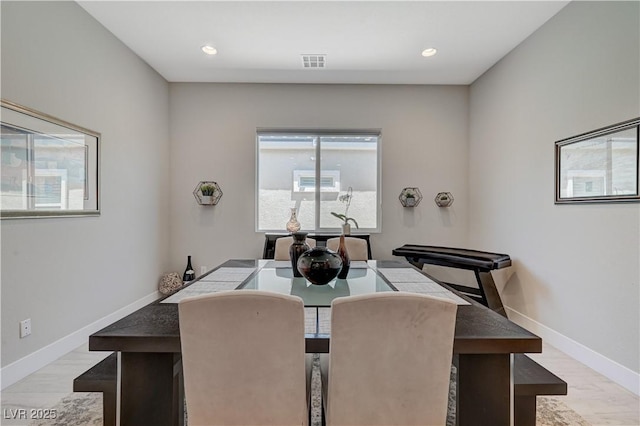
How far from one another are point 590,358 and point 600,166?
1.43m

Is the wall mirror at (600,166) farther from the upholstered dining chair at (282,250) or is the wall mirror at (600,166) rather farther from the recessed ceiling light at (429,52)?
the upholstered dining chair at (282,250)

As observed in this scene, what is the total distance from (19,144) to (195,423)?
2214 millimetres

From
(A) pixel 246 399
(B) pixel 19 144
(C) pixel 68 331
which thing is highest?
(B) pixel 19 144

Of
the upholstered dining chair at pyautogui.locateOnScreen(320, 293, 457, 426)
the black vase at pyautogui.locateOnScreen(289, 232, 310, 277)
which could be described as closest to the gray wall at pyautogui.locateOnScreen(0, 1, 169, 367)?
the black vase at pyautogui.locateOnScreen(289, 232, 310, 277)

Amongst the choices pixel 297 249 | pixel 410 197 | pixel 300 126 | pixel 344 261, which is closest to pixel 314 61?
pixel 300 126

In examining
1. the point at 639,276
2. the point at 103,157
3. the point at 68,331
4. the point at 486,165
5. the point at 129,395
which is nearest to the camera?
the point at 129,395

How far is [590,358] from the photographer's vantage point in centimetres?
237

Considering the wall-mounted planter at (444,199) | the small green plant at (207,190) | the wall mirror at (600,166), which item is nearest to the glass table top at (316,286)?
the wall mirror at (600,166)

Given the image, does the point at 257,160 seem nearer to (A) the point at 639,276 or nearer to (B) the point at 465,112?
(B) the point at 465,112

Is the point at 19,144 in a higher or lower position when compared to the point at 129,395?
higher

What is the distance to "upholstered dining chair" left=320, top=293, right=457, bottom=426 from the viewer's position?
39.1 inches

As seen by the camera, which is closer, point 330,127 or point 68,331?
point 68,331

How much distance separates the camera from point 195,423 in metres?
1.09

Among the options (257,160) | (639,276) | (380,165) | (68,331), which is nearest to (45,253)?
(68,331)
